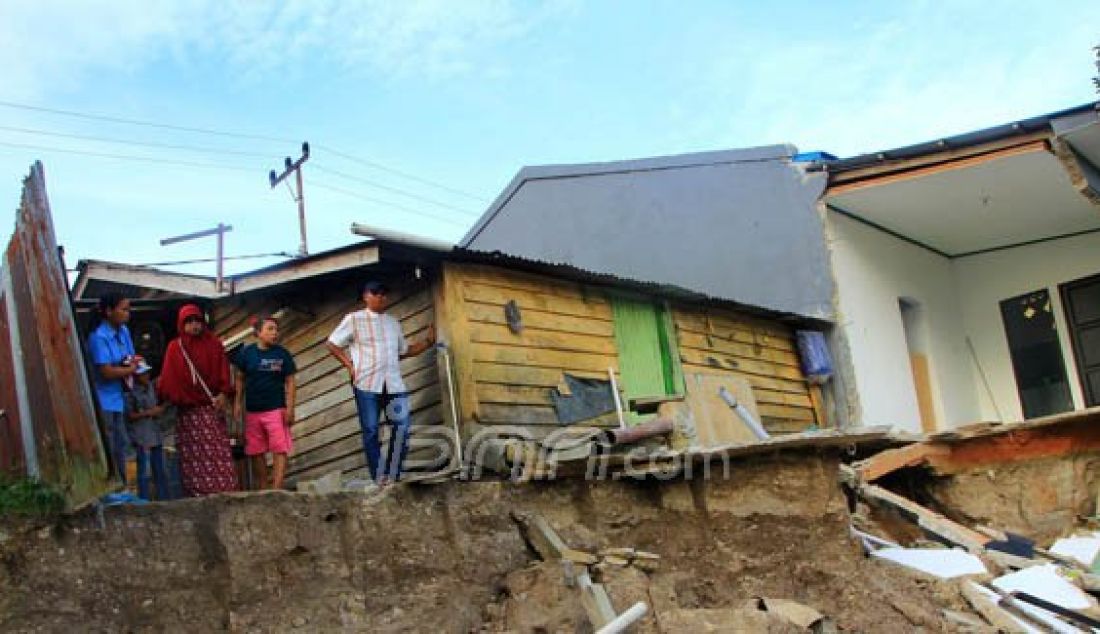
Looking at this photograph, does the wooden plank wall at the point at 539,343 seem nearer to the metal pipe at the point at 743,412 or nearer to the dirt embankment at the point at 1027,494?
the metal pipe at the point at 743,412

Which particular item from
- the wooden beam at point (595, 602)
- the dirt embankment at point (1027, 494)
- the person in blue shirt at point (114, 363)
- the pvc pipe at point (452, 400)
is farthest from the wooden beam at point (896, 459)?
the person in blue shirt at point (114, 363)

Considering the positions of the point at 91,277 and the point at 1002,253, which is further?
the point at 1002,253

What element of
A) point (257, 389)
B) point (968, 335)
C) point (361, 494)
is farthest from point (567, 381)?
point (968, 335)

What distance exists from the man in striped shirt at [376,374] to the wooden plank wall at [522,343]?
3.05 feet

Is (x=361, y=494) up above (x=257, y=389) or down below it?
below

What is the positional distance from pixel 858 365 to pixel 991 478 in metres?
4.18

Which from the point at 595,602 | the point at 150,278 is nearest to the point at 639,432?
the point at 595,602

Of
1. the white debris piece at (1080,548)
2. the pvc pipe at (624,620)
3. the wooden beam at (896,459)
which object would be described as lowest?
the white debris piece at (1080,548)

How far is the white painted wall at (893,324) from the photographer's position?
502 inches

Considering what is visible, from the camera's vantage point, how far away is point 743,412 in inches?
436

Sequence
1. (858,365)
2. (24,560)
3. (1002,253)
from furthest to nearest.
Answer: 1. (1002,253)
2. (858,365)
3. (24,560)

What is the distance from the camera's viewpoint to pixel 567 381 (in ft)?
31.3

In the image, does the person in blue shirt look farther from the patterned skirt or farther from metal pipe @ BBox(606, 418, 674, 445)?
metal pipe @ BBox(606, 418, 674, 445)

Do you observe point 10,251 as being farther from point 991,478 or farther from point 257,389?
point 991,478
